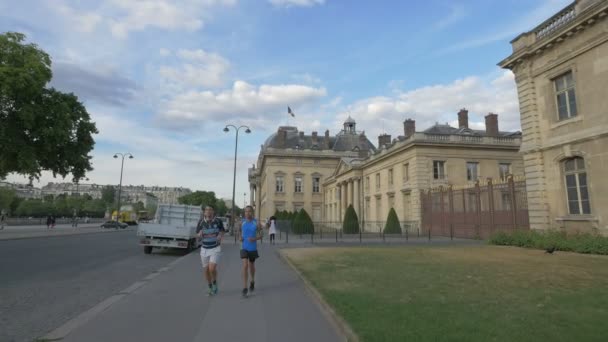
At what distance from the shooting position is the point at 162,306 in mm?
6746

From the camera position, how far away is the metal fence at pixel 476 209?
2205 centimetres

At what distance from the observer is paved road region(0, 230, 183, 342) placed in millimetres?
5723

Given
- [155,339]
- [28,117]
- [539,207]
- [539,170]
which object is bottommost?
[155,339]

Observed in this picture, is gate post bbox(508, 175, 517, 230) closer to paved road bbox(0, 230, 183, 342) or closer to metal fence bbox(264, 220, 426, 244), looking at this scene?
metal fence bbox(264, 220, 426, 244)

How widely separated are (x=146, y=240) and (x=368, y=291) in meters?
13.0

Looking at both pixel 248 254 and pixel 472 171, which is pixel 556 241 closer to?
pixel 248 254

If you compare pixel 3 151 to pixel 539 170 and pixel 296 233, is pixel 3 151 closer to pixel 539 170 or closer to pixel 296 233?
pixel 296 233

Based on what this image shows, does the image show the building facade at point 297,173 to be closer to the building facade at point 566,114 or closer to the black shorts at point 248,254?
the building facade at point 566,114

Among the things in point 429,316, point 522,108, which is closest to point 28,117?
point 429,316

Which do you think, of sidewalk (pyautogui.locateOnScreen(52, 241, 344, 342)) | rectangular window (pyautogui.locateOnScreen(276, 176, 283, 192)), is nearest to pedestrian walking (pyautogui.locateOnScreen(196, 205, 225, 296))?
sidewalk (pyautogui.locateOnScreen(52, 241, 344, 342))

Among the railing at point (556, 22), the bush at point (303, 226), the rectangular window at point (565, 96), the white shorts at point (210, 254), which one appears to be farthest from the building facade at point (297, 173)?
the white shorts at point (210, 254)

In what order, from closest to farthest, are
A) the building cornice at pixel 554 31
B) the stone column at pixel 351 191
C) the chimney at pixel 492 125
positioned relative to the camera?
the building cornice at pixel 554 31, the chimney at pixel 492 125, the stone column at pixel 351 191

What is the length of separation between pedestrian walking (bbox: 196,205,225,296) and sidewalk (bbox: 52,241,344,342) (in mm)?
353

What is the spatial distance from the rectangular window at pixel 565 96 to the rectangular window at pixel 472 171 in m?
17.7
